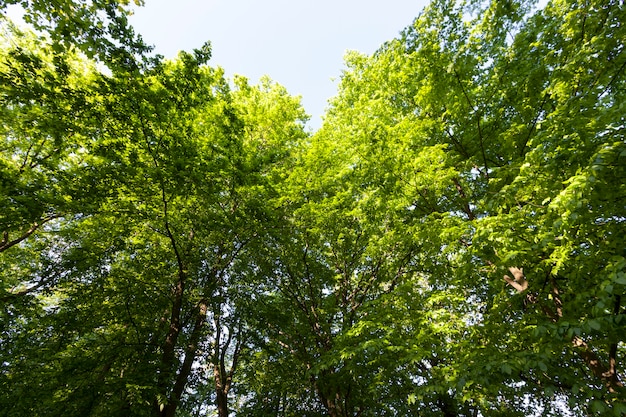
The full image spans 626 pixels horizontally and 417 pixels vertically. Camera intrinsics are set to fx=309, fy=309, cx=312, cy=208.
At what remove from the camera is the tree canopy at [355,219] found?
4172 mm

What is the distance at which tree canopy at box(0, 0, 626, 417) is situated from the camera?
4172mm

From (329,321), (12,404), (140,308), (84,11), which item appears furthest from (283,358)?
(84,11)

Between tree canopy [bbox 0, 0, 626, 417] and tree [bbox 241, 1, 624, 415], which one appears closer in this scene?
tree [bbox 241, 1, 624, 415]

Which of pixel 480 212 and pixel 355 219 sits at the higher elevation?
pixel 355 219

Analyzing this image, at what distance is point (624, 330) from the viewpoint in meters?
3.98

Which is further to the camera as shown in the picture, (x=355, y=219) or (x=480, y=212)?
(x=355, y=219)

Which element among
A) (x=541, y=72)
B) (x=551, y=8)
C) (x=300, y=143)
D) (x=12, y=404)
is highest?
(x=300, y=143)

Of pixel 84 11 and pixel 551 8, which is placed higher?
pixel 551 8

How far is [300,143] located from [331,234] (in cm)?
360

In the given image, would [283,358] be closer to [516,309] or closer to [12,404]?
[12,404]

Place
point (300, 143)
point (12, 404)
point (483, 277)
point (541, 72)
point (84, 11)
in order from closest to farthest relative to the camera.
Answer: point (84, 11) < point (541, 72) < point (12, 404) < point (483, 277) < point (300, 143)

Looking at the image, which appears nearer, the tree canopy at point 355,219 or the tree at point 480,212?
the tree at point 480,212

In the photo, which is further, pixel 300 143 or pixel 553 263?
pixel 300 143

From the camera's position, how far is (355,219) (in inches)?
337
